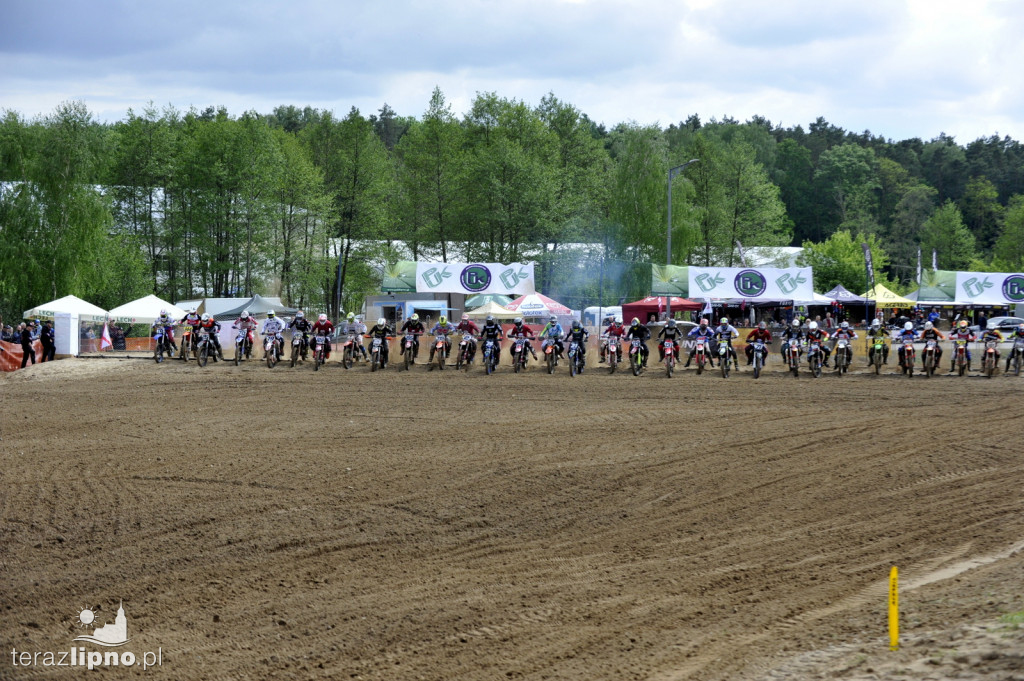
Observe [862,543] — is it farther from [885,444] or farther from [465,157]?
[465,157]

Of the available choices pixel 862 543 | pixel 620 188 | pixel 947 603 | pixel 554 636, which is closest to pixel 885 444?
pixel 862 543

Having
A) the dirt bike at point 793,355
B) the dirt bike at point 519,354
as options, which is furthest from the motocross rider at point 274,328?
the dirt bike at point 793,355

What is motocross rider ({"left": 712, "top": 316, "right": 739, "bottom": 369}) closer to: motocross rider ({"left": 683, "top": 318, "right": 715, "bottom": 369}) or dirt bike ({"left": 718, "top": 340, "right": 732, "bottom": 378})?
dirt bike ({"left": 718, "top": 340, "right": 732, "bottom": 378})

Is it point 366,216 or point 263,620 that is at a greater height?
point 366,216

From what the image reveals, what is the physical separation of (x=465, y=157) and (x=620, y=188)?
353 inches

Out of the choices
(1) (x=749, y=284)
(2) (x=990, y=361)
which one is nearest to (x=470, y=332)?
(1) (x=749, y=284)

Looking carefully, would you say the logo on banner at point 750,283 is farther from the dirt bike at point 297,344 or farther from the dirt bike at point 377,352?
the dirt bike at point 297,344

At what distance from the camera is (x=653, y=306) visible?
37969 millimetres

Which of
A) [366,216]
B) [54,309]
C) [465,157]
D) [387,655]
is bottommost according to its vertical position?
[387,655]

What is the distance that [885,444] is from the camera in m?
13.0

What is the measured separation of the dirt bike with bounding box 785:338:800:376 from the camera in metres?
23.7

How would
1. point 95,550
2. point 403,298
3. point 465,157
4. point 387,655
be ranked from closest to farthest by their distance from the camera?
point 387,655 → point 95,550 → point 403,298 → point 465,157

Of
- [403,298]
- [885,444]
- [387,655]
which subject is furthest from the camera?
[403,298]

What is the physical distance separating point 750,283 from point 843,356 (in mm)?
9958
